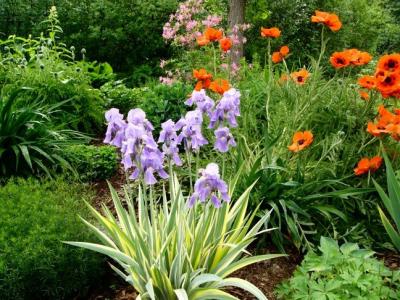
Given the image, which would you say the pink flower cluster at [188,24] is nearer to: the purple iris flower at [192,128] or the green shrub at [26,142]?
the green shrub at [26,142]

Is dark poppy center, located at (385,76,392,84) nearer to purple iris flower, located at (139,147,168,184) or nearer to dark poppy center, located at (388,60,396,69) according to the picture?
dark poppy center, located at (388,60,396,69)

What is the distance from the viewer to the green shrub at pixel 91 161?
4.54 metres

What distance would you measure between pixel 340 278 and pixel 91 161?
2648 mm

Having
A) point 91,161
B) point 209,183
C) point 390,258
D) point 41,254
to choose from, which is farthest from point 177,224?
point 91,161

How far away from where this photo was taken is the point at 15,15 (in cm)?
952

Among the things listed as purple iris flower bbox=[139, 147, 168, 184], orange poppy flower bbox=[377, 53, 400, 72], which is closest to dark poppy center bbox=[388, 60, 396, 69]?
orange poppy flower bbox=[377, 53, 400, 72]

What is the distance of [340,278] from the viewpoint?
256cm

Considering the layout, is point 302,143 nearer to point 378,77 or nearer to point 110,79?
point 378,77

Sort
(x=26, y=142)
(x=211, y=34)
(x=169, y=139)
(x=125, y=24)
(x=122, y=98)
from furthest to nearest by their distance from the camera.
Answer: (x=125, y=24) → (x=122, y=98) → (x=26, y=142) → (x=211, y=34) → (x=169, y=139)

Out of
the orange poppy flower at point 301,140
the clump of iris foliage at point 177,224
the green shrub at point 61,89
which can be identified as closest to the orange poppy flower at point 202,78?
the orange poppy flower at point 301,140

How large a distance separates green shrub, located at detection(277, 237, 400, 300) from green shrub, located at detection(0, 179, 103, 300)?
1176 mm

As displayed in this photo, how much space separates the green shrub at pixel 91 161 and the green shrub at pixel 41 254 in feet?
3.82

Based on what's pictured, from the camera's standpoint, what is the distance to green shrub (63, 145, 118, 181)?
14.9 feet

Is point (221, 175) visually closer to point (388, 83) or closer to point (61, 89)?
point (388, 83)
